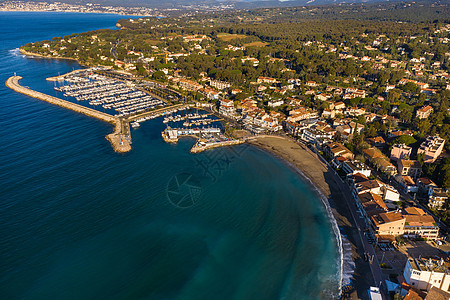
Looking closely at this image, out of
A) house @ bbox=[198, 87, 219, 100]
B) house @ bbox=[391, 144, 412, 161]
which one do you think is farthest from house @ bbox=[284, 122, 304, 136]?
house @ bbox=[198, 87, 219, 100]

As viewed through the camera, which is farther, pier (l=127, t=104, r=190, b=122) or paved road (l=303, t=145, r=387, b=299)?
pier (l=127, t=104, r=190, b=122)

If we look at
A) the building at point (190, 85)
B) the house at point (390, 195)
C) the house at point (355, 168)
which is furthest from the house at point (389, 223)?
the building at point (190, 85)

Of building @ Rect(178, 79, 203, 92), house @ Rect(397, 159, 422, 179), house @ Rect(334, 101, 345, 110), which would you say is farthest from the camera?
building @ Rect(178, 79, 203, 92)

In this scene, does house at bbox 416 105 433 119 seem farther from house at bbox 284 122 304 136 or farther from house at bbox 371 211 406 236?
house at bbox 371 211 406 236

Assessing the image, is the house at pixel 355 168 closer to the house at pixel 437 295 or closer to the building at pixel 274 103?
the house at pixel 437 295

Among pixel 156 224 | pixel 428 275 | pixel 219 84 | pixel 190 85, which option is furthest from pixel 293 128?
pixel 190 85

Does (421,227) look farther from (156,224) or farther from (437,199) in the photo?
(156,224)
